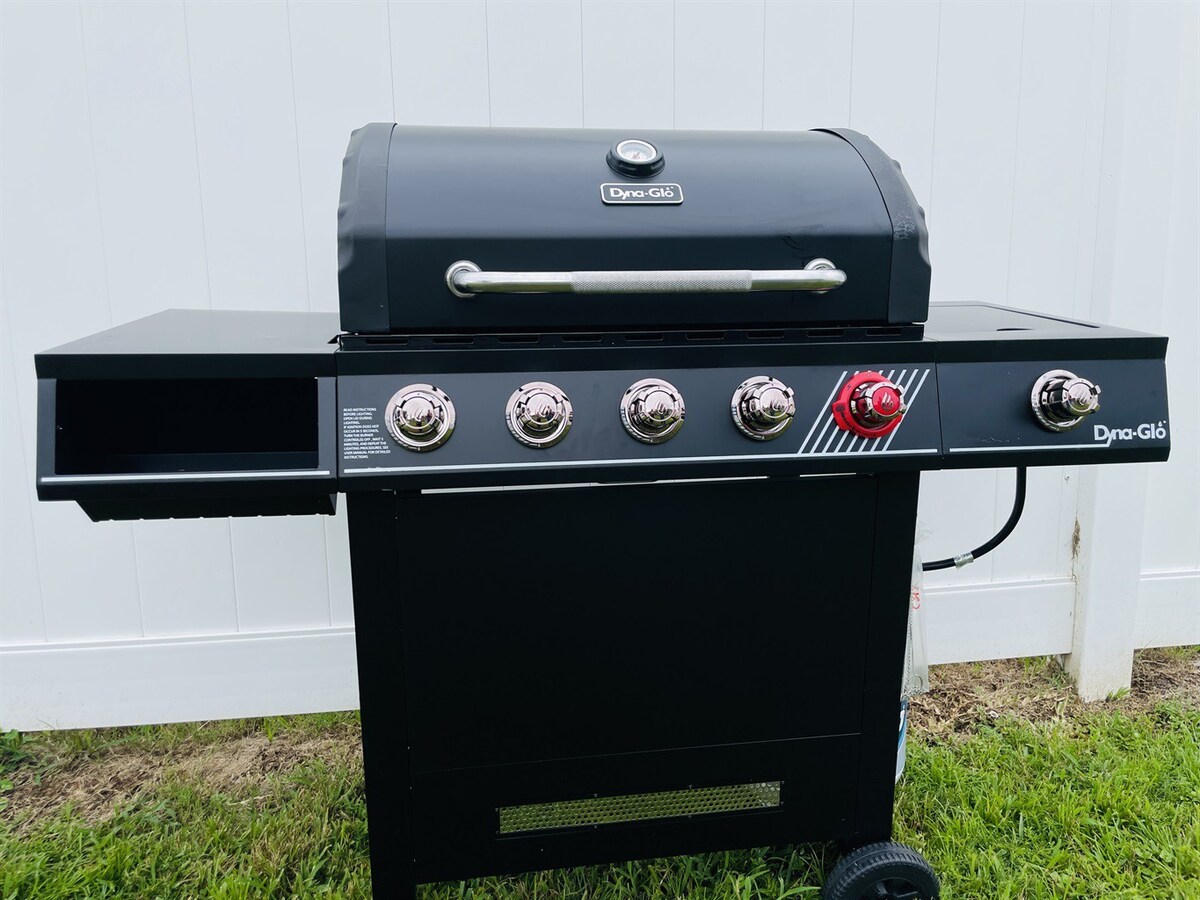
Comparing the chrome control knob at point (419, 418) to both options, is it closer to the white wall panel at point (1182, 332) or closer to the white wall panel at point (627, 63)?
the white wall panel at point (627, 63)

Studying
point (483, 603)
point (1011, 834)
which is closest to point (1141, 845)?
point (1011, 834)

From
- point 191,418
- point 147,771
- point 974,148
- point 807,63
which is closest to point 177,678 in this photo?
point 147,771

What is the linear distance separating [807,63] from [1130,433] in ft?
4.20

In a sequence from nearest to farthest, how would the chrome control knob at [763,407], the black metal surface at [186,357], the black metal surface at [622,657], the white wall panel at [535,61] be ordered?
1. the black metal surface at [186,357]
2. the chrome control knob at [763,407]
3. the black metal surface at [622,657]
4. the white wall panel at [535,61]

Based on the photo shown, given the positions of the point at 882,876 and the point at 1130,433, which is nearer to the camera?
the point at 1130,433

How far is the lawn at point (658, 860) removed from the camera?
5.49 feet

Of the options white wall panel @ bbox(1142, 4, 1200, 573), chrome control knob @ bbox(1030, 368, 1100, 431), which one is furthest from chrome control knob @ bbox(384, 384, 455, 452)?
white wall panel @ bbox(1142, 4, 1200, 573)

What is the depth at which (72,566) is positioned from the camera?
2.12 meters

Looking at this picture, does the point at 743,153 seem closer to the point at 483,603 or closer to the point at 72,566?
the point at 483,603

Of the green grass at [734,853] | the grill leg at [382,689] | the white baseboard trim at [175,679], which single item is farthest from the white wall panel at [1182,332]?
the white baseboard trim at [175,679]

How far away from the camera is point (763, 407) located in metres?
1.17

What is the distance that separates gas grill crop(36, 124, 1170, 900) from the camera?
1.14 meters

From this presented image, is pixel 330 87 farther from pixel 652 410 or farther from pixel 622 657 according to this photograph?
pixel 622 657

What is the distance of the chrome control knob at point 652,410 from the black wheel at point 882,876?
90 cm
